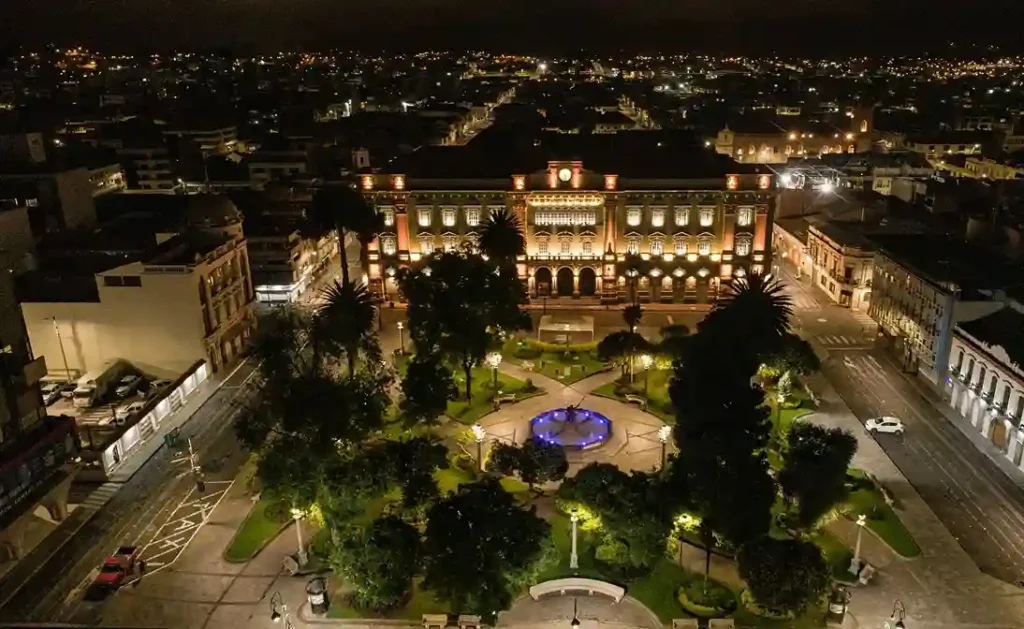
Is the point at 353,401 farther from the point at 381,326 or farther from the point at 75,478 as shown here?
the point at 381,326

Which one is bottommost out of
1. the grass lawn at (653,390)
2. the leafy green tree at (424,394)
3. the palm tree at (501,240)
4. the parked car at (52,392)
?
the grass lawn at (653,390)

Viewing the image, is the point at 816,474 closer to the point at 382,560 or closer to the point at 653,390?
the point at 382,560

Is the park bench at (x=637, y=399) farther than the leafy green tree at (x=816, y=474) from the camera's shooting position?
Yes

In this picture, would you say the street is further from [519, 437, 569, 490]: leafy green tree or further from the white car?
[519, 437, 569, 490]: leafy green tree

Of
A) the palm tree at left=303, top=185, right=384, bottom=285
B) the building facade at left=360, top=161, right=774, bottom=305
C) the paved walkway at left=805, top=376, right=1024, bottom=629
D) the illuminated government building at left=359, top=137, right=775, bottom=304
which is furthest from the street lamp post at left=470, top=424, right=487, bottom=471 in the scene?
the illuminated government building at left=359, top=137, right=775, bottom=304

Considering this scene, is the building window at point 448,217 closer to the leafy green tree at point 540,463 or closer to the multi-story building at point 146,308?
the multi-story building at point 146,308

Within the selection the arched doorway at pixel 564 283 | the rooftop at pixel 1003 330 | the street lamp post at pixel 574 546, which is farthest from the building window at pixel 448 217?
the rooftop at pixel 1003 330

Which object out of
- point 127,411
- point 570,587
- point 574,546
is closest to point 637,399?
point 574,546
